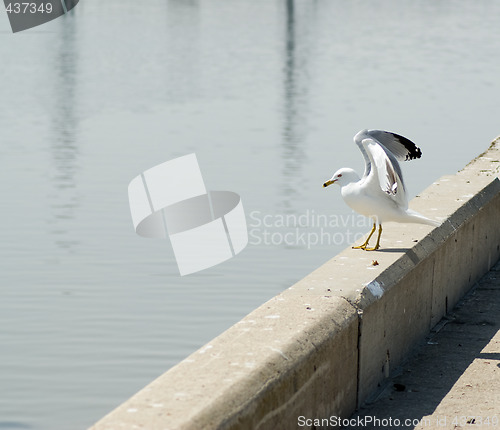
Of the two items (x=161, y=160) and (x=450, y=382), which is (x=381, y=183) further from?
(x=161, y=160)

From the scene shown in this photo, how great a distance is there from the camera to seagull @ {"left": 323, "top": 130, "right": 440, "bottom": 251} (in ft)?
18.2

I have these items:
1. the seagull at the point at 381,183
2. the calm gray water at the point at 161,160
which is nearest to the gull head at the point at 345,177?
the seagull at the point at 381,183

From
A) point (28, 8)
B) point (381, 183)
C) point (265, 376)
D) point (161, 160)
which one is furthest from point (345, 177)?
point (28, 8)

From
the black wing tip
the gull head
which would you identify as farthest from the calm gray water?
the black wing tip

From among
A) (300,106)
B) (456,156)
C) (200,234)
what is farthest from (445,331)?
(300,106)

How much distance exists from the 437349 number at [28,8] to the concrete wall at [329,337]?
46552 millimetres

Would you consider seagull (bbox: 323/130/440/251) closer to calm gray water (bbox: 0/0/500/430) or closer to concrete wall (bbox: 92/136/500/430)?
concrete wall (bbox: 92/136/500/430)

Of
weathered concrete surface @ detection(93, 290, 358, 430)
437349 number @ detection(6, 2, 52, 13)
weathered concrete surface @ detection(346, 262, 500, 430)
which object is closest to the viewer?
weathered concrete surface @ detection(93, 290, 358, 430)

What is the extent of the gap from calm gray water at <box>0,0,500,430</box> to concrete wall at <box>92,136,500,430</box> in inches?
92.3

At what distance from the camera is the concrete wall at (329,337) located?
3.57m

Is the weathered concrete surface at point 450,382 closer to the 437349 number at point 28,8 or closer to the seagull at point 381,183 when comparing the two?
the seagull at point 381,183

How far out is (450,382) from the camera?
16.5ft

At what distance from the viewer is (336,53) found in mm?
34688

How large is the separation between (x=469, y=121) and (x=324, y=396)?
53.5 ft
